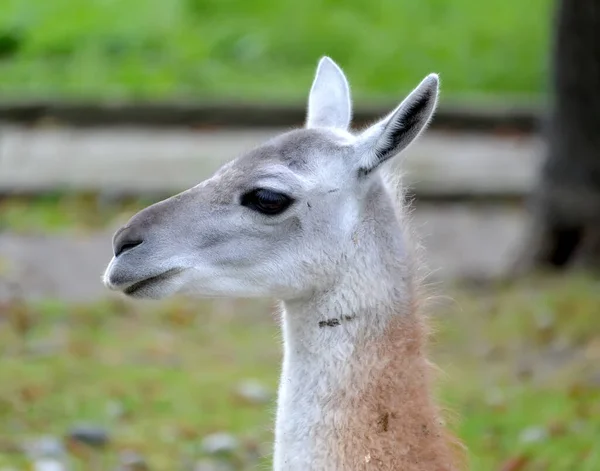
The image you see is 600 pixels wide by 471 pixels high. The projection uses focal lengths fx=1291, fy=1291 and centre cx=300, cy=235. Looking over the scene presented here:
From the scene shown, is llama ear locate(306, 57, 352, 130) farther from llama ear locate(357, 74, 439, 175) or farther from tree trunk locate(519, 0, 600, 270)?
tree trunk locate(519, 0, 600, 270)

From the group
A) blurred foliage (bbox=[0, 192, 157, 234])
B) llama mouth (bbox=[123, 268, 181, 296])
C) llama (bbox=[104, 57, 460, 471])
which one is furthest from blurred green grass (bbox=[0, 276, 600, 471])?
llama mouth (bbox=[123, 268, 181, 296])

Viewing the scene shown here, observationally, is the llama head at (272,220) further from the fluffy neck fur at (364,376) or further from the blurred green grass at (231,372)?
the blurred green grass at (231,372)

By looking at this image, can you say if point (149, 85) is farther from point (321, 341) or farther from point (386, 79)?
point (321, 341)

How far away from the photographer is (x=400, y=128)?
408 cm

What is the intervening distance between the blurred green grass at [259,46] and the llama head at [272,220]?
9.04 metres

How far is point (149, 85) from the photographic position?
14.0m

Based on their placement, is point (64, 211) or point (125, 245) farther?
point (64, 211)

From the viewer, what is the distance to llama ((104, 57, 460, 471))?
4.11 metres

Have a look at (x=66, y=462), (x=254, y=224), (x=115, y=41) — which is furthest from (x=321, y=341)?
(x=115, y=41)

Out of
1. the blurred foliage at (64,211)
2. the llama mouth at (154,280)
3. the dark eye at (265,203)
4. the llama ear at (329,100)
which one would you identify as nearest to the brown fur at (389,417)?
the dark eye at (265,203)

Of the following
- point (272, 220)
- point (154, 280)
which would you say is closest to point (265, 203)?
point (272, 220)

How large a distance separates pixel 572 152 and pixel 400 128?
17.0 ft

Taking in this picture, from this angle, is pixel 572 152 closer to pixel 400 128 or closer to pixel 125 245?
pixel 400 128

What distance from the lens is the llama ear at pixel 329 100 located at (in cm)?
478
